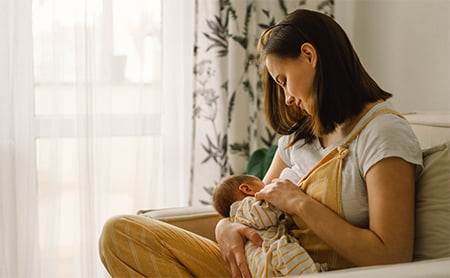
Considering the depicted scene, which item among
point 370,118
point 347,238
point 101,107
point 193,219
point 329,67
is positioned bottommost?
point 193,219

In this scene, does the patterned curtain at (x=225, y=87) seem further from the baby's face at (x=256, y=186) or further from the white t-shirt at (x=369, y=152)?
the white t-shirt at (x=369, y=152)

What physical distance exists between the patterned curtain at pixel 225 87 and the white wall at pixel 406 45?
1.33 ft

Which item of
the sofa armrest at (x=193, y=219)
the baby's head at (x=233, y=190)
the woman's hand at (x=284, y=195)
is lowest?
the sofa armrest at (x=193, y=219)

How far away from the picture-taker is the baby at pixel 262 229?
1.42 metres

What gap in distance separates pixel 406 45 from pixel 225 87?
0.81 metres

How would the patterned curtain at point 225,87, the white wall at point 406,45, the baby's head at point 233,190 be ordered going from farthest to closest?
1. the patterned curtain at point 225,87
2. the white wall at point 406,45
3. the baby's head at point 233,190

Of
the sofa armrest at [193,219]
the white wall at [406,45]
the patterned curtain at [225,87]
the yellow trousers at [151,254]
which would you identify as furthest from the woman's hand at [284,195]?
the patterned curtain at [225,87]

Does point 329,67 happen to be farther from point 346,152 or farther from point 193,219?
point 193,219

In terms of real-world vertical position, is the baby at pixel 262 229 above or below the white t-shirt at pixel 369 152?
below

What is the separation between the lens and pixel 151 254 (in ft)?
4.96

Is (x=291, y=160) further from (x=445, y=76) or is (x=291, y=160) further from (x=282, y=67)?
(x=445, y=76)

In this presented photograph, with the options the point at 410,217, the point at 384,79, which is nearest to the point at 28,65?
the point at 384,79

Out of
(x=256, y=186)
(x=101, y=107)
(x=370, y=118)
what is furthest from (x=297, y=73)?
(x=101, y=107)

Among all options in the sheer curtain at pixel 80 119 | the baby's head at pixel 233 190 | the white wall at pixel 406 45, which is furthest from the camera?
the sheer curtain at pixel 80 119
